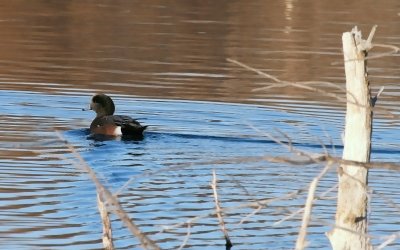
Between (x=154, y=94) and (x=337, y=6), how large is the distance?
2049cm

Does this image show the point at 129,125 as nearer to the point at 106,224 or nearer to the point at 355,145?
the point at 106,224

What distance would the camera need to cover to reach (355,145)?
22.4ft

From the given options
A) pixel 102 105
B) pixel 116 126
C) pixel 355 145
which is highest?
pixel 102 105

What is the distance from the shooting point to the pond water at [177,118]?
1007 centimetres

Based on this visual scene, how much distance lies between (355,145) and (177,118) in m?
10.3

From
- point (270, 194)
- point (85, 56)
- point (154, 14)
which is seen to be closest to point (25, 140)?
point (270, 194)

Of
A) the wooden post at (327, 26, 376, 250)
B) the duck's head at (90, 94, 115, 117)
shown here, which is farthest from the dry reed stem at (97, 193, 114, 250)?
the duck's head at (90, 94, 115, 117)

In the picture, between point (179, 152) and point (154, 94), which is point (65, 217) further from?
point (154, 94)

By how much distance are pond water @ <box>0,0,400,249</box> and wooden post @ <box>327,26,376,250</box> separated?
0.65 ft

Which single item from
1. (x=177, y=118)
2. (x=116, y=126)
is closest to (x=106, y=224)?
(x=116, y=126)

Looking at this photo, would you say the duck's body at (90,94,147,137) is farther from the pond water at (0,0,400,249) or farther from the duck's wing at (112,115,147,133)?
the pond water at (0,0,400,249)

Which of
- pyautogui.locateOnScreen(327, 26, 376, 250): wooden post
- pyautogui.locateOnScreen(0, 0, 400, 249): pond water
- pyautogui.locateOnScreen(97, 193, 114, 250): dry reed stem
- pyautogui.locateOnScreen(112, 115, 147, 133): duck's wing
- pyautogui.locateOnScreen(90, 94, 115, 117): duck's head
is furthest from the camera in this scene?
pyautogui.locateOnScreen(90, 94, 115, 117): duck's head

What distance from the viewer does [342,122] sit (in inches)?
664

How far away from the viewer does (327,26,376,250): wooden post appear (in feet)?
22.0
